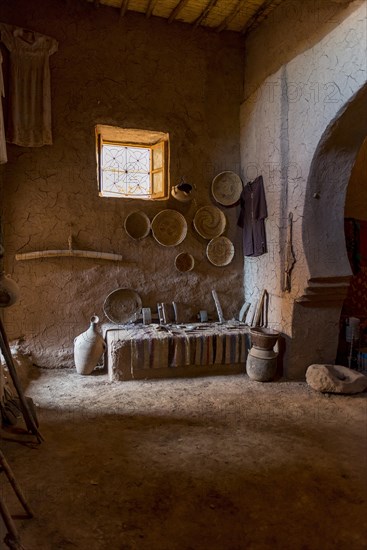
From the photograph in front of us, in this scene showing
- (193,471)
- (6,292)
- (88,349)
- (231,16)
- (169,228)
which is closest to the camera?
(193,471)

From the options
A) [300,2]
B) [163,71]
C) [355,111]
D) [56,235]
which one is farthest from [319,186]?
[56,235]

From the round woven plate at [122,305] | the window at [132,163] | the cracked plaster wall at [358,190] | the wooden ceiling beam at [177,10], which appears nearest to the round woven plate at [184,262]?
the round woven plate at [122,305]

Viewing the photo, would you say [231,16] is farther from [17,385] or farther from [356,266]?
→ [17,385]

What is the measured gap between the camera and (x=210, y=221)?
5.41 meters

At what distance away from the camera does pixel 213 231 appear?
5.42 meters

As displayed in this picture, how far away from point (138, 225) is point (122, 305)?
1.05 metres

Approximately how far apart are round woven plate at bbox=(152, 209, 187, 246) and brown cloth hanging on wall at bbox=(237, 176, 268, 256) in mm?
805

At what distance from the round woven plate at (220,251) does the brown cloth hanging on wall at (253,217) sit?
212 millimetres

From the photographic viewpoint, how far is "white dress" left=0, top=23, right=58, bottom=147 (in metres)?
4.44

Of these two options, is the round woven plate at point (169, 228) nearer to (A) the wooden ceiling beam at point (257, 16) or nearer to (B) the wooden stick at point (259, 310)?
(B) the wooden stick at point (259, 310)

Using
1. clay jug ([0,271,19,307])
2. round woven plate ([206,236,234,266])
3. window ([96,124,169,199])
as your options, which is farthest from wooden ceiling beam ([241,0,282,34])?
clay jug ([0,271,19,307])

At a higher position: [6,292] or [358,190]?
[358,190]

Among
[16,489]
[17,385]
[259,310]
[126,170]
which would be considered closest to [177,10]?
[126,170]

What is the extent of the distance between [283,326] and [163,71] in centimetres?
356
